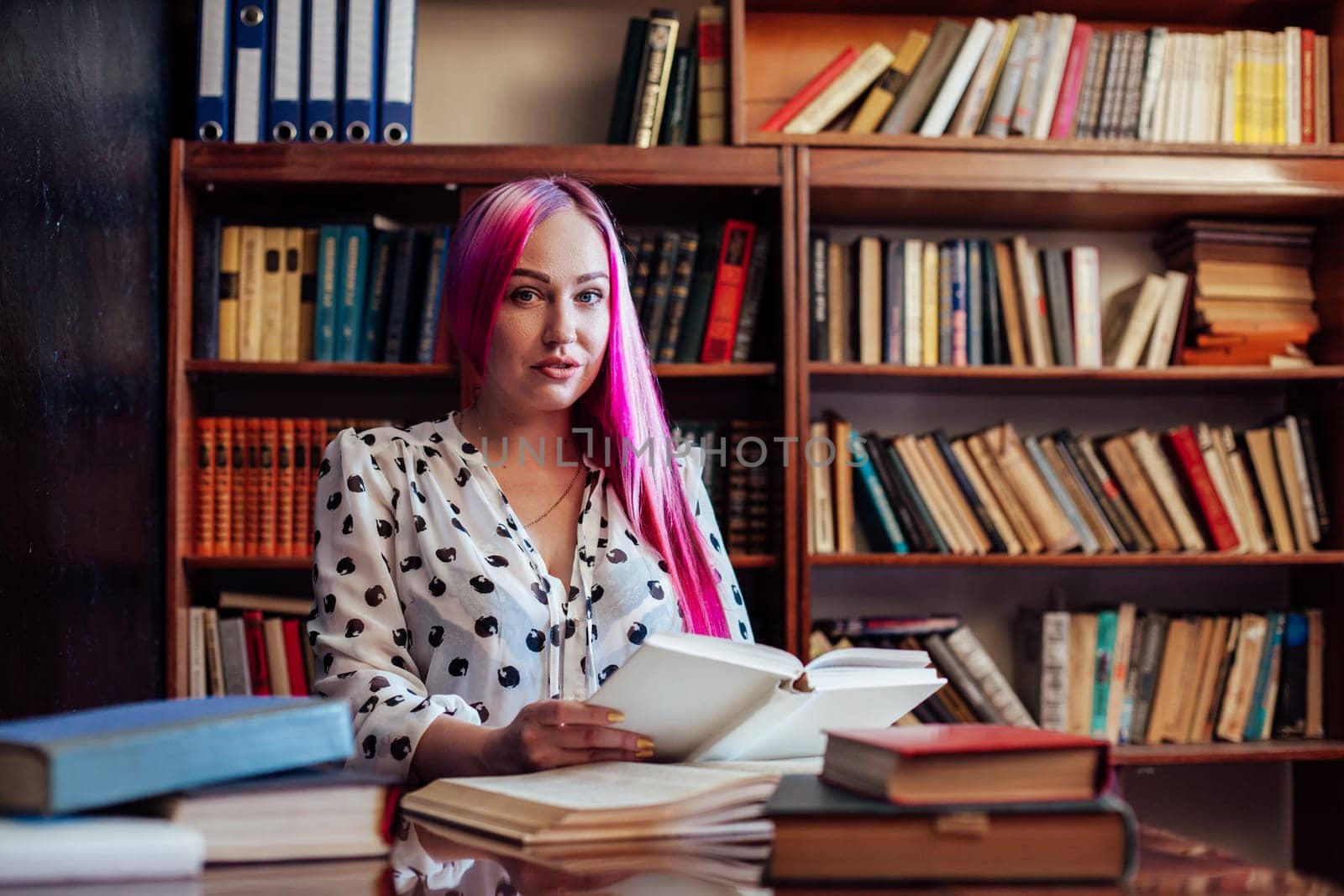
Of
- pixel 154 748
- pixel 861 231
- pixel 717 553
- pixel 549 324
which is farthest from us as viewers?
pixel 861 231

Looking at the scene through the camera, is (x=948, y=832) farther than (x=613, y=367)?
No

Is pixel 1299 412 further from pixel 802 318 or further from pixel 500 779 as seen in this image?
pixel 500 779

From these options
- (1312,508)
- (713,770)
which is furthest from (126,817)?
(1312,508)

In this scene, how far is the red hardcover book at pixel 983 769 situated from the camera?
0.70m

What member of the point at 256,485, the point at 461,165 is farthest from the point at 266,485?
→ the point at 461,165

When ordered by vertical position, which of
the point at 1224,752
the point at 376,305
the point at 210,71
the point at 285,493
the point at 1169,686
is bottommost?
the point at 1224,752

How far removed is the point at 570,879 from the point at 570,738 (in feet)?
0.89

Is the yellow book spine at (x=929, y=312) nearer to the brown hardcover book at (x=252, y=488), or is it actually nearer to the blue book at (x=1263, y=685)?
the blue book at (x=1263, y=685)

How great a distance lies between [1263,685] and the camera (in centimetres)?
261

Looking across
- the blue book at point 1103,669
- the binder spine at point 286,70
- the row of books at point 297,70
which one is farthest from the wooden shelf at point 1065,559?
the binder spine at point 286,70

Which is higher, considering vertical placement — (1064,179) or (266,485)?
(1064,179)

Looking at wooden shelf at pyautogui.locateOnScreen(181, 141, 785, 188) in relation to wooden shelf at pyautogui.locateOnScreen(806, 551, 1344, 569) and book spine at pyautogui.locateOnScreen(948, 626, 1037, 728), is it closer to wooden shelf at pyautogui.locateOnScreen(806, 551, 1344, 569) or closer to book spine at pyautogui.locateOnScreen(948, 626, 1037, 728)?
wooden shelf at pyautogui.locateOnScreen(806, 551, 1344, 569)

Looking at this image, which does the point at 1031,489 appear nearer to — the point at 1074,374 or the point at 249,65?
the point at 1074,374

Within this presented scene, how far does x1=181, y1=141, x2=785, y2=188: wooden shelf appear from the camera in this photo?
7.88 ft
